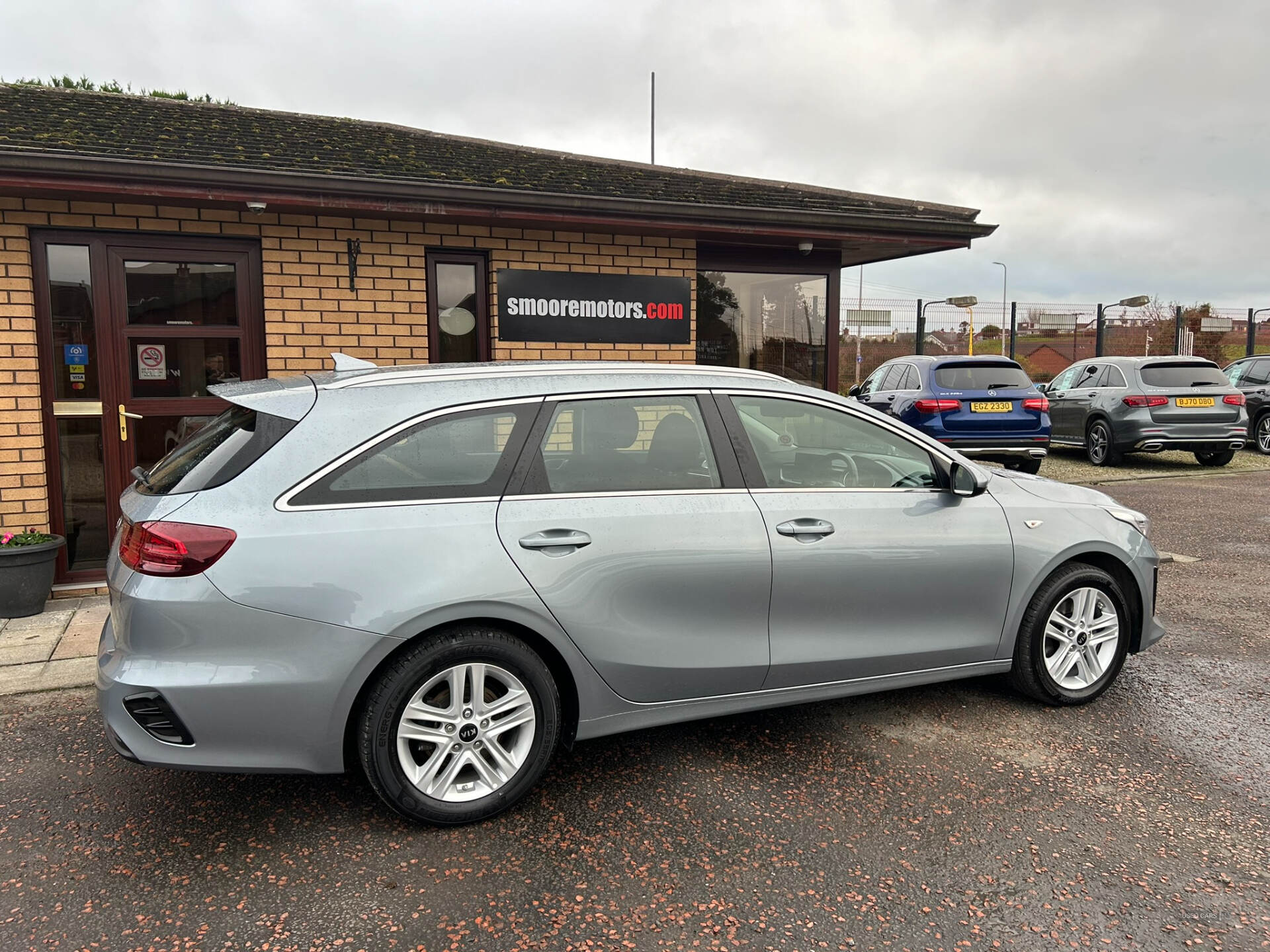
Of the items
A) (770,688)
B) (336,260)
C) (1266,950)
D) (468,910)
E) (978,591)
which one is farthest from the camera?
(336,260)

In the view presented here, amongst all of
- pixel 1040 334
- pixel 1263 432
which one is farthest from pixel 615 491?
pixel 1040 334

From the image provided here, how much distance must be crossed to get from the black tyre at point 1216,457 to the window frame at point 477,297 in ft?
37.8

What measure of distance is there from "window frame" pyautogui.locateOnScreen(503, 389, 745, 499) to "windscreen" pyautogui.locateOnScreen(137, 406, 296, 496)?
80cm

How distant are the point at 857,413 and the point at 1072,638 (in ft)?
4.81

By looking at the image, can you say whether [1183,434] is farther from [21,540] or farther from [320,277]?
[21,540]

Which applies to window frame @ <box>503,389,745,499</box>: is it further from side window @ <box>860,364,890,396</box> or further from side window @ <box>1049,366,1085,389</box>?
side window @ <box>1049,366,1085,389</box>

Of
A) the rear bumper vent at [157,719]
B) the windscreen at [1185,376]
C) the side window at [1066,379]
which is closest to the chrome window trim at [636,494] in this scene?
the rear bumper vent at [157,719]

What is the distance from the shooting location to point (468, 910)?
265 cm

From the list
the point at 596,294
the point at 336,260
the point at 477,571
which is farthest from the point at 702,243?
the point at 477,571

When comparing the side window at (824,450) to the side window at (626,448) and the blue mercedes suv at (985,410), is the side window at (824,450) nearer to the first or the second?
the side window at (626,448)

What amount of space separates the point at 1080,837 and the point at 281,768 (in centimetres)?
266

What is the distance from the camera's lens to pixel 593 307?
7.68 m

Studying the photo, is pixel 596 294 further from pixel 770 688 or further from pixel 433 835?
pixel 433 835

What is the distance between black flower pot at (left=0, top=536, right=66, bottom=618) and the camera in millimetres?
5559
